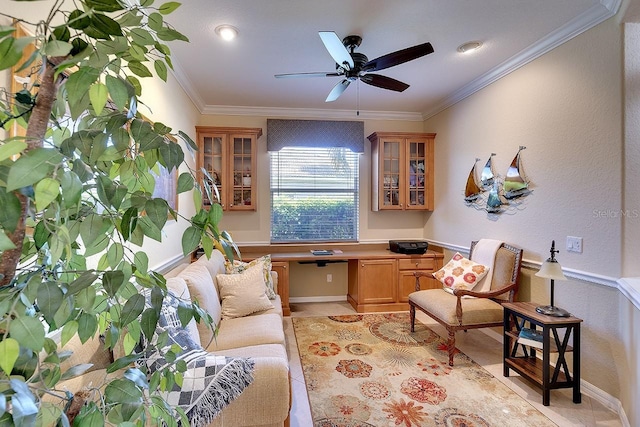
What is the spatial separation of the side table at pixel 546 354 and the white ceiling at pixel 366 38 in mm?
2198

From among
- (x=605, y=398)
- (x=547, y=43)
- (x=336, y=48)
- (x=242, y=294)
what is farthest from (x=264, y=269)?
(x=547, y=43)

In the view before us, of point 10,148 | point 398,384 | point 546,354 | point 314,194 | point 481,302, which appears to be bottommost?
point 398,384

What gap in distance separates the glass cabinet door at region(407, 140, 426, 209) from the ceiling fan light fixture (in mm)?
1684

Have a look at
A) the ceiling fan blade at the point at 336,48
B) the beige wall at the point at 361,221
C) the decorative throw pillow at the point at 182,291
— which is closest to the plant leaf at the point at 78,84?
the decorative throw pillow at the point at 182,291

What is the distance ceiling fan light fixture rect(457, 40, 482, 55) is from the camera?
8.93ft

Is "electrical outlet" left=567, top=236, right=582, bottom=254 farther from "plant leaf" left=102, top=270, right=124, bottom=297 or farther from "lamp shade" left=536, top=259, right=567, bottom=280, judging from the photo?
"plant leaf" left=102, top=270, right=124, bottom=297

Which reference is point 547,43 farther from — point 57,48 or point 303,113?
point 57,48

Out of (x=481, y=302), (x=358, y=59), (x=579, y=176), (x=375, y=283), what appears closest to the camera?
(x=579, y=176)

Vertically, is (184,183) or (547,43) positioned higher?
(547,43)

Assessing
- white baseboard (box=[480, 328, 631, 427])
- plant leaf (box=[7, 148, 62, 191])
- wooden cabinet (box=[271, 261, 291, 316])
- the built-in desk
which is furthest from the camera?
the built-in desk

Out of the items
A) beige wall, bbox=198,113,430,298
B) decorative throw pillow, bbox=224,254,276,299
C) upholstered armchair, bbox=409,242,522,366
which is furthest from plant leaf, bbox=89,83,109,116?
beige wall, bbox=198,113,430,298

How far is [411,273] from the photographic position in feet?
13.6

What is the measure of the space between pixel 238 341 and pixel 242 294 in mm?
571

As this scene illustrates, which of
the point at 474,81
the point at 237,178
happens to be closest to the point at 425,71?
the point at 474,81
